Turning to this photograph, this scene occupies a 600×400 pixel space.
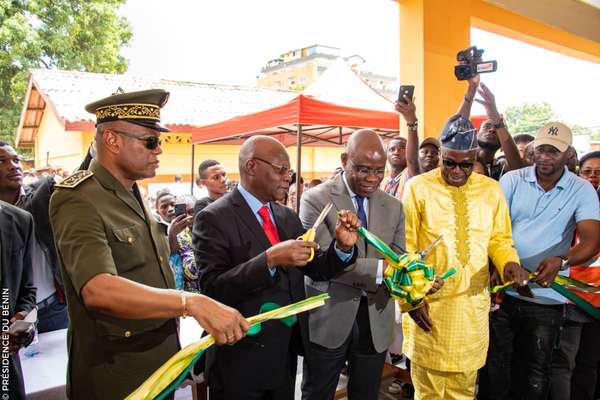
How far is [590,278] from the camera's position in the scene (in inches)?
139

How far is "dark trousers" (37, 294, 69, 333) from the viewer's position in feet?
12.6

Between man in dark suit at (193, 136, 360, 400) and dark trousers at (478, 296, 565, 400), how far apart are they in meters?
1.75

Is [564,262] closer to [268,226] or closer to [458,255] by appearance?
[458,255]

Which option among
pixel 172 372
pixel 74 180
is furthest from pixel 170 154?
pixel 172 372

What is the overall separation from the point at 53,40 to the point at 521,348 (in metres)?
17.7

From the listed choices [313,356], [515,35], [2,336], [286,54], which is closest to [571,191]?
[313,356]

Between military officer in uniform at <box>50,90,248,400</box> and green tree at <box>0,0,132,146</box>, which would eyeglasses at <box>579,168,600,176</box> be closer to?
military officer in uniform at <box>50,90,248,400</box>

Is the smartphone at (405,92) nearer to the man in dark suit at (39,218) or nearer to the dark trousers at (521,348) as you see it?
the dark trousers at (521,348)

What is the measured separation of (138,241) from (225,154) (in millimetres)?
16848

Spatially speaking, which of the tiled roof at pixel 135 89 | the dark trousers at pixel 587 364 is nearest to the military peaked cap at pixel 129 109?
the dark trousers at pixel 587 364

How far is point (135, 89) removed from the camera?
17281 millimetres

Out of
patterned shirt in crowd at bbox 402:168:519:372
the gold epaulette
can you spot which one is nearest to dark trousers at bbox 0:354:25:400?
the gold epaulette

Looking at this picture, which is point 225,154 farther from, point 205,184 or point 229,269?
point 229,269

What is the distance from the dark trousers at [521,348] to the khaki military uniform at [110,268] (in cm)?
267
